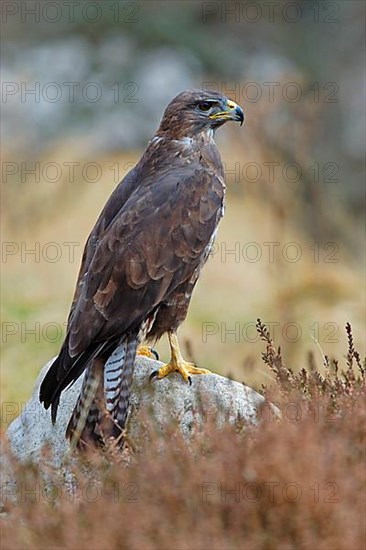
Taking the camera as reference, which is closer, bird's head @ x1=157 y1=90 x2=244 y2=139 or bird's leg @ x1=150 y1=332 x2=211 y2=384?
bird's leg @ x1=150 y1=332 x2=211 y2=384

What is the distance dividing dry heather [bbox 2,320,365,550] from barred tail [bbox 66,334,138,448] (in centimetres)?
107

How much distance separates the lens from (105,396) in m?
5.11

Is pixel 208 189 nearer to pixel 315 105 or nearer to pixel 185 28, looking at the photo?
pixel 315 105

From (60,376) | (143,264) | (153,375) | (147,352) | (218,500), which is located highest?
(143,264)

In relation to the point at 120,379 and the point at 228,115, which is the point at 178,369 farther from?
the point at 228,115

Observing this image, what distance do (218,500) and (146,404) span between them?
1.79 metres

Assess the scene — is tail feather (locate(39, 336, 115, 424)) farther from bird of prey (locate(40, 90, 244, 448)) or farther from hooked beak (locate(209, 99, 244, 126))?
hooked beak (locate(209, 99, 244, 126))

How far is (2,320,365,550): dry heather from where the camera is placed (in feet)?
11.0

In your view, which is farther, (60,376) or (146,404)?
(146,404)

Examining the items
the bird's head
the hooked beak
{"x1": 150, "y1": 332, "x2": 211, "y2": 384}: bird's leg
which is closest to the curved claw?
{"x1": 150, "y1": 332, "x2": 211, "y2": 384}: bird's leg

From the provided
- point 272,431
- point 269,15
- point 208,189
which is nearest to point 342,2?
point 269,15

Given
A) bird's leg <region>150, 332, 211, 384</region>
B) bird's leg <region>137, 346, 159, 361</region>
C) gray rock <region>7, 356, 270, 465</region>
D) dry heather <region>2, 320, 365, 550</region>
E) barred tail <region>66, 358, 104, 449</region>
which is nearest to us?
dry heather <region>2, 320, 365, 550</region>

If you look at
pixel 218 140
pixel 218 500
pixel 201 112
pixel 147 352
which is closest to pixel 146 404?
pixel 147 352

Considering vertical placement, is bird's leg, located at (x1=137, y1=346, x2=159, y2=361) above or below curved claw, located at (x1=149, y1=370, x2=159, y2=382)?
above
